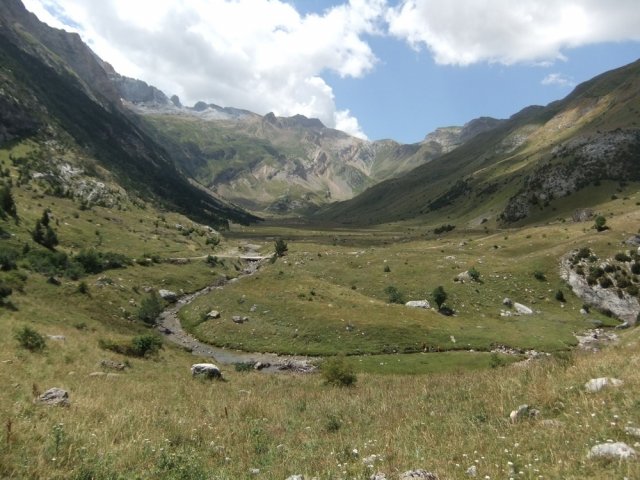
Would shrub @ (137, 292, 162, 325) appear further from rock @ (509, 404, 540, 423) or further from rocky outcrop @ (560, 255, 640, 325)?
rocky outcrop @ (560, 255, 640, 325)

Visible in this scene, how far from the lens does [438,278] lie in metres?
69.5

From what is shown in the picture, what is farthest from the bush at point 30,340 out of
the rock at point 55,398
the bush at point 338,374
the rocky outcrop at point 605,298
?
the rocky outcrop at point 605,298

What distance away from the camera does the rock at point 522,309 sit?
59062 millimetres

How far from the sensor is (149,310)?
209 ft

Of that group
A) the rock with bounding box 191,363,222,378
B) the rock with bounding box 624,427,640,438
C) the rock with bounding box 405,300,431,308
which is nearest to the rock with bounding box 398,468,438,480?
the rock with bounding box 624,427,640,438

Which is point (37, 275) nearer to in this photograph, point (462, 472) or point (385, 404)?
point (385, 404)

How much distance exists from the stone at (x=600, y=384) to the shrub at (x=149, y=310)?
58.9 m

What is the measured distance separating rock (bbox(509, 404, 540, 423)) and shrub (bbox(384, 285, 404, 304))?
171ft

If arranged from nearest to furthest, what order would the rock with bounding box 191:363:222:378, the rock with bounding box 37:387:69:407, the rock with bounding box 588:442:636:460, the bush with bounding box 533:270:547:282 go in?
the rock with bounding box 588:442:636:460, the rock with bounding box 37:387:69:407, the rock with bounding box 191:363:222:378, the bush with bounding box 533:270:547:282

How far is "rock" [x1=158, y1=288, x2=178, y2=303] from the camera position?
75.6m

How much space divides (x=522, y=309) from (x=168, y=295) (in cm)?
5726

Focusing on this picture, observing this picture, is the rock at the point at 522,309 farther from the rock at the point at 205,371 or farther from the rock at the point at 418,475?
the rock at the point at 418,475

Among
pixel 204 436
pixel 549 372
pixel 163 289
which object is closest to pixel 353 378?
pixel 549 372

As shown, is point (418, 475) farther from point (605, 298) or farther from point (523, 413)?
point (605, 298)
